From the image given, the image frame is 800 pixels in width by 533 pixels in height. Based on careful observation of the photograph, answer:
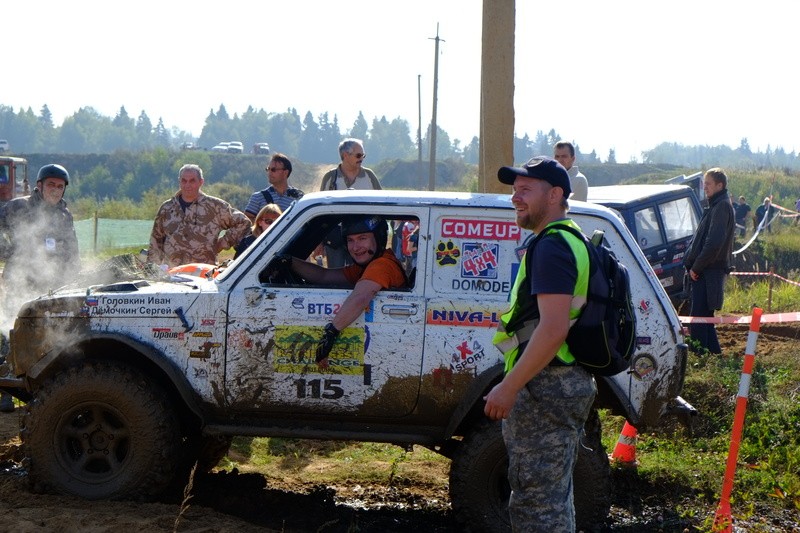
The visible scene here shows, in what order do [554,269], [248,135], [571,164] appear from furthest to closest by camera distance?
1. [248,135]
2. [571,164]
3. [554,269]

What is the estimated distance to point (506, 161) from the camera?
878 cm

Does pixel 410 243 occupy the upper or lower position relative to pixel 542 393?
upper

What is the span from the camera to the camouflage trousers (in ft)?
13.6

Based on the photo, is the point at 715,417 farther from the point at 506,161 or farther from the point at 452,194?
the point at 452,194

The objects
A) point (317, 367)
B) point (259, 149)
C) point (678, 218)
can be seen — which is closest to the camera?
point (317, 367)

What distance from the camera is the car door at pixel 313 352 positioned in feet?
18.7

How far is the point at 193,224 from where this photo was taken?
29.2ft

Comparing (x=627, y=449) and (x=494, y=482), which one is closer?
→ (x=494, y=482)

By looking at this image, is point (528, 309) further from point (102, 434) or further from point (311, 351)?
point (102, 434)

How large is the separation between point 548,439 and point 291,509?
8.64 ft

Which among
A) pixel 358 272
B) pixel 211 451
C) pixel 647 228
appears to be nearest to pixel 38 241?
pixel 211 451

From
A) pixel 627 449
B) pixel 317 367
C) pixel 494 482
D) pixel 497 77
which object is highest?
pixel 497 77

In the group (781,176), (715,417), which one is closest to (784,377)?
(715,417)

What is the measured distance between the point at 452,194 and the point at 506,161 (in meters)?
2.92
